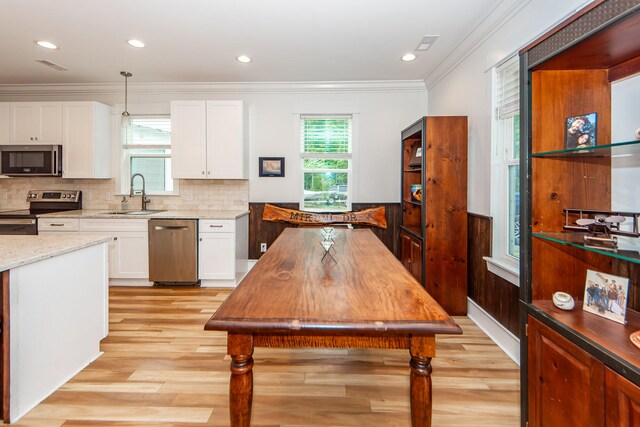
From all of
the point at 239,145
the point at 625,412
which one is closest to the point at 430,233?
the point at 625,412

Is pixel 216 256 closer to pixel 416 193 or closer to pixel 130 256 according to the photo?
pixel 130 256

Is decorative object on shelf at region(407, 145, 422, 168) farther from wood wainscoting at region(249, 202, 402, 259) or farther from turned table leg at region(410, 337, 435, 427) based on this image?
turned table leg at region(410, 337, 435, 427)

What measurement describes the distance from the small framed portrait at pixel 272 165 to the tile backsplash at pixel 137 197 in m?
0.31

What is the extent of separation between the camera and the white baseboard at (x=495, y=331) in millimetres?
2496

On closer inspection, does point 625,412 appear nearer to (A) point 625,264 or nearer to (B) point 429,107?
(A) point 625,264

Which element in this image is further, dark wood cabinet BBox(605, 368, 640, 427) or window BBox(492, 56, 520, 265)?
window BBox(492, 56, 520, 265)

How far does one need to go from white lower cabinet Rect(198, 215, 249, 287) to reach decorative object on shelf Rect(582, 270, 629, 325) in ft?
11.2

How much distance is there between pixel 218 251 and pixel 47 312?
216 centimetres

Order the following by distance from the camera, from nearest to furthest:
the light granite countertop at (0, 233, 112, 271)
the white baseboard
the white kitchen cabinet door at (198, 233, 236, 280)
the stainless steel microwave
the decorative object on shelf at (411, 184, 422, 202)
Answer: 1. the light granite countertop at (0, 233, 112, 271)
2. the white baseboard
3. the decorative object on shelf at (411, 184, 422, 202)
4. the white kitchen cabinet door at (198, 233, 236, 280)
5. the stainless steel microwave

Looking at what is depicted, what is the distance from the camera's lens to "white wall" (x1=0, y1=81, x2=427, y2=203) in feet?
15.1

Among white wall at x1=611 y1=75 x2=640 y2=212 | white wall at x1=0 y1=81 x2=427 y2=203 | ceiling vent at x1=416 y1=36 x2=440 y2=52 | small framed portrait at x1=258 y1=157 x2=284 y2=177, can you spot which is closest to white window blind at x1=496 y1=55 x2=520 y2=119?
ceiling vent at x1=416 y1=36 x2=440 y2=52

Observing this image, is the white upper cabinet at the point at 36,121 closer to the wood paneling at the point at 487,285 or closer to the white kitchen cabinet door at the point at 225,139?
the white kitchen cabinet door at the point at 225,139

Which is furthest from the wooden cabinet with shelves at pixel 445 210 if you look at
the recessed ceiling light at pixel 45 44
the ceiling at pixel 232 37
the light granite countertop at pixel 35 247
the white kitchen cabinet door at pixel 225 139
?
the recessed ceiling light at pixel 45 44

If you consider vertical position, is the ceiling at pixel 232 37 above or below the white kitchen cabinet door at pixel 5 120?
above
